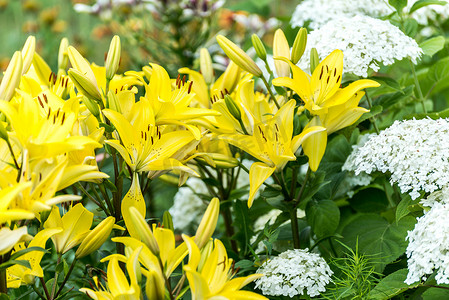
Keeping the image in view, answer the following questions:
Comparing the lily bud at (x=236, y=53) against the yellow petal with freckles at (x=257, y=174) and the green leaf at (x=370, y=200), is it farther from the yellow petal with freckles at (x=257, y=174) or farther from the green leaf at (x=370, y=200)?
the green leaf at (x=370, y=200)

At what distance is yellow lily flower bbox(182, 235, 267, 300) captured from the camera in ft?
1.55

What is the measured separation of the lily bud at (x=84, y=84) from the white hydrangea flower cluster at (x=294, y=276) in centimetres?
26

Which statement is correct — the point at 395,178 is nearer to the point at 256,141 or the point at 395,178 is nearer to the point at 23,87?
the point at 256,141

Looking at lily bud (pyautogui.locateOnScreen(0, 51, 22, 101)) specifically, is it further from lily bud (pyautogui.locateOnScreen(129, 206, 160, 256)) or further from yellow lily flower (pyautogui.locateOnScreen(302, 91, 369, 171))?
yellow lily flower (pyautogui.locateOnScreen(302, 91, 369, 171))

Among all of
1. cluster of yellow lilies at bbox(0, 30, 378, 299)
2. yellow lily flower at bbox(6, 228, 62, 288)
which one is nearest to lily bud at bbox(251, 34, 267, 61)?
cluster of yellow lilies at bbox(0, 30, 378, 299)

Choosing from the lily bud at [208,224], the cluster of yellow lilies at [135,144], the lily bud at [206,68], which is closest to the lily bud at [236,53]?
the cluster of yellow lilies at [135,144]

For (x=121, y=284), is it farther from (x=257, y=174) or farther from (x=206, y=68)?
(x=206, y=68)

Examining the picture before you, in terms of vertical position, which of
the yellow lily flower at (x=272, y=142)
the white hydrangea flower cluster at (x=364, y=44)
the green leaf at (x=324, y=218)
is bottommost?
the green leaf at (x=324, y=218)

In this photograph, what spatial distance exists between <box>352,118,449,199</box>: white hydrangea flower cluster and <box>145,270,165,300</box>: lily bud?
0.28 metres

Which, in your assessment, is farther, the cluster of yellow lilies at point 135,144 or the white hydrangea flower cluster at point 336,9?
the white hydrangea flower cluster at point 336,9

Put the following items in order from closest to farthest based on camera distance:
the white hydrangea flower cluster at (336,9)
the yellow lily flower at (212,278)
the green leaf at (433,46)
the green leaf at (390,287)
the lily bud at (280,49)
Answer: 1. the yellow lily flower at (212,278)
2. the green leaf at (390,287)
3. the lily bud at (280,49)
4. the green leaf at (433,46)
5. the white hydrangea flower cluster at (336,9)

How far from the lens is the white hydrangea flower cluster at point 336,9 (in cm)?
93

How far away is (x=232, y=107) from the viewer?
61cm

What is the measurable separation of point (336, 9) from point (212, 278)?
22.9 inches
